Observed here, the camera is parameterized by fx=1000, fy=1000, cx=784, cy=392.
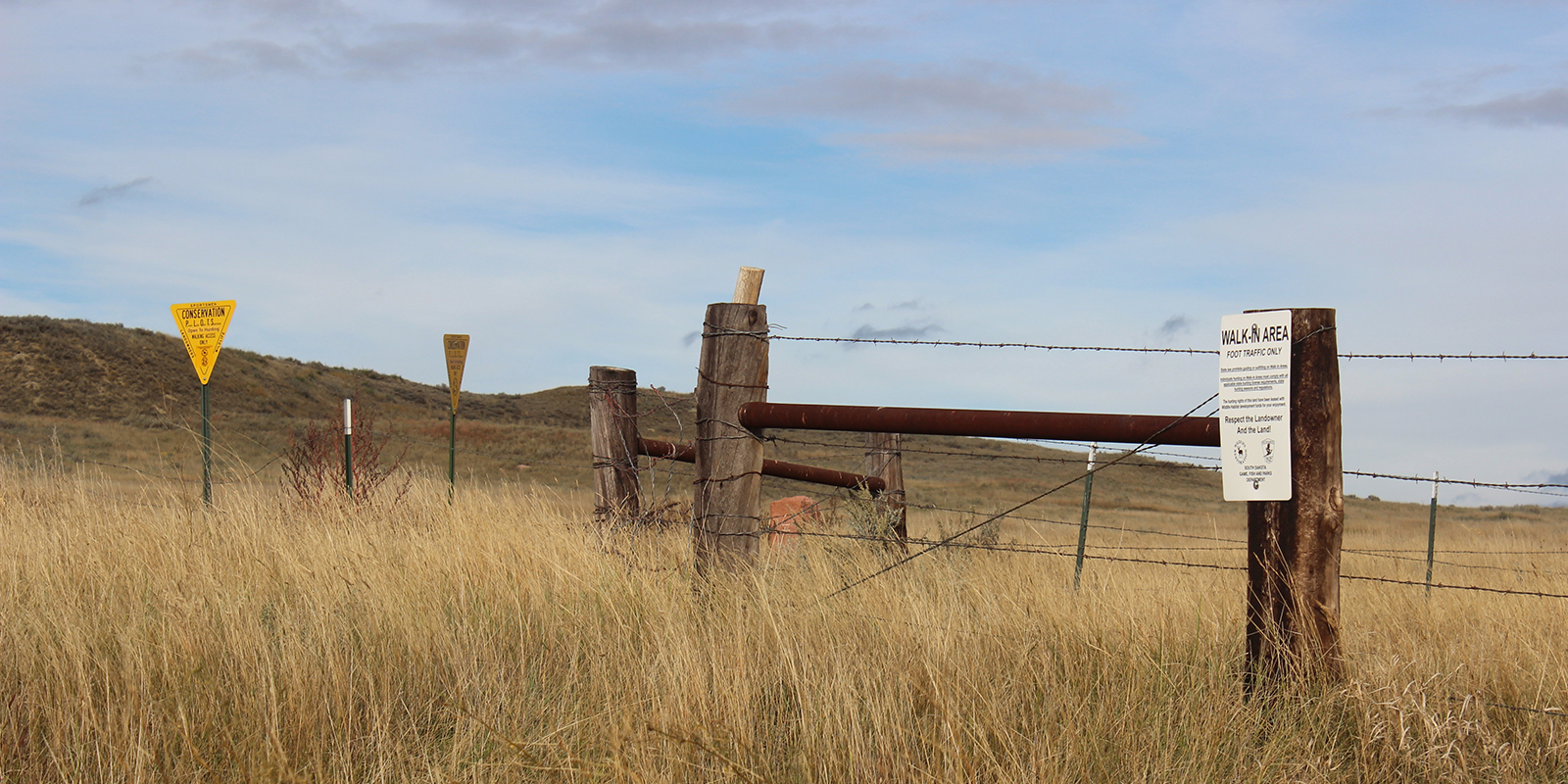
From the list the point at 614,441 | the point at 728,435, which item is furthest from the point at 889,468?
the point at 728,435

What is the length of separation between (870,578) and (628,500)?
7.63 feet

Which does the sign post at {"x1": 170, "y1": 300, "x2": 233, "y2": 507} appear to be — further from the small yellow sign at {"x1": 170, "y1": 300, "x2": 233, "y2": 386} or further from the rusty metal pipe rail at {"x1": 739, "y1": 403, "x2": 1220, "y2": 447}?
the rusty metal pipe rail at {"x1": 739, "y1": 403, "x2": 1220, "y2": 447}

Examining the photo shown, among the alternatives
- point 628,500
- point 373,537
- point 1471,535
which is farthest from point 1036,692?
point 1471,535

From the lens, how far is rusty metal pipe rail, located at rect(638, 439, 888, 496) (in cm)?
634

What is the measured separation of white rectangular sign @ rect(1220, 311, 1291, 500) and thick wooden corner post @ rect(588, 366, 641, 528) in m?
3.85

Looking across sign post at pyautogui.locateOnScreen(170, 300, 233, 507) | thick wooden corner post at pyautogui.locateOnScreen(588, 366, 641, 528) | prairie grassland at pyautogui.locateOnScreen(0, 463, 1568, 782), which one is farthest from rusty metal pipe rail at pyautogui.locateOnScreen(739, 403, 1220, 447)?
sign post at pyautogui.locateOnScreen(170, 300, 233, 507)

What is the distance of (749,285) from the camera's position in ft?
16.4

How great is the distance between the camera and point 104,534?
21.0 ft

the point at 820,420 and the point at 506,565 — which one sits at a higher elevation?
the point at 820,420

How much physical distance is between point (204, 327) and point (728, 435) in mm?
7013

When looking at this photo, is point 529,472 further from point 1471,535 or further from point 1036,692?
point 1036,692

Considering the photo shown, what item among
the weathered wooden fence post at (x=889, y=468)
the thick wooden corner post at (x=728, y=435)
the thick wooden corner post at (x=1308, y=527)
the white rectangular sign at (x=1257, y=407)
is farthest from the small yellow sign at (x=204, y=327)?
the thick wooden corner post at (x=1308, y=527)

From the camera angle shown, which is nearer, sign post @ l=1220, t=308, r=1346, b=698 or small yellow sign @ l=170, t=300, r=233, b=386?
sign post @ l=1220, t=308, r=1346, b=698

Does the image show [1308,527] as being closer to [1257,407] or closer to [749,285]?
[1257,407]
